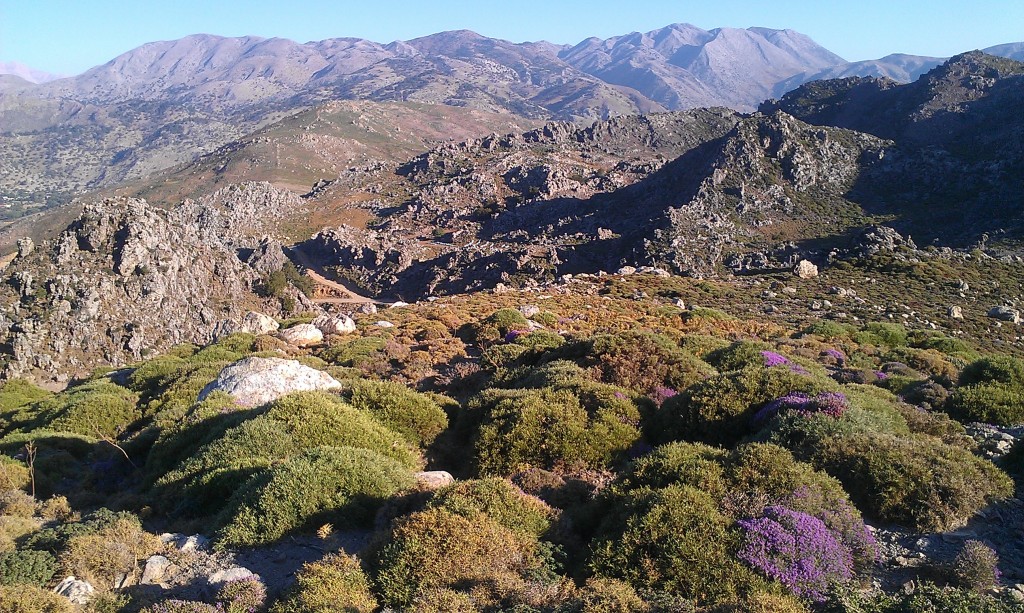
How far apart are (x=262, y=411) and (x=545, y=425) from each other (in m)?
5.58

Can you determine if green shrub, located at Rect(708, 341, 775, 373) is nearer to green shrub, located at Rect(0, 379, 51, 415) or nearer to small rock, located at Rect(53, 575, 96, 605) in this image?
small rock, located at Rect(53, 575, 96, 605)

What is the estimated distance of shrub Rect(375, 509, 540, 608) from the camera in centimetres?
559

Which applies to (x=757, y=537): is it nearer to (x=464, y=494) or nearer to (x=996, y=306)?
(x=464, y=494)

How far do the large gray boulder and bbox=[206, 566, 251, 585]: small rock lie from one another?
655cm

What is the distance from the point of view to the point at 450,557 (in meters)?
5.82

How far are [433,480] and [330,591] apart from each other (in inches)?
125

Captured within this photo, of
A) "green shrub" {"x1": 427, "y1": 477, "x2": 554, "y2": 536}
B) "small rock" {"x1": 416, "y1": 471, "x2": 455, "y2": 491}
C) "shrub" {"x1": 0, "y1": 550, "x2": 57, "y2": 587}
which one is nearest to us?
"shrub" {"x1": 0, "y1": 550, "x2": 57, "y2": 587}

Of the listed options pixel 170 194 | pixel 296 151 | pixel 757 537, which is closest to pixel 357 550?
pixel 757 537

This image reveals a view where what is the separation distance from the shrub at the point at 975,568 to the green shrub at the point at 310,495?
21.3 ft

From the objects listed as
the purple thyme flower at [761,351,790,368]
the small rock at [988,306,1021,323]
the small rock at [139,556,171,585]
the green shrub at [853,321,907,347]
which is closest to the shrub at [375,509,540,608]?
the small rock at [139,556,171,585]

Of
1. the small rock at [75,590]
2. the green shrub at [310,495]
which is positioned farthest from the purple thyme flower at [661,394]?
the small rock at [75,590]

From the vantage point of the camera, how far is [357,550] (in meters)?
6.73

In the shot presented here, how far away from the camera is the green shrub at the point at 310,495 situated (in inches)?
277

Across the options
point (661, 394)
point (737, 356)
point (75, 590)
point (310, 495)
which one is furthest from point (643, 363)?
point (75, 590)
